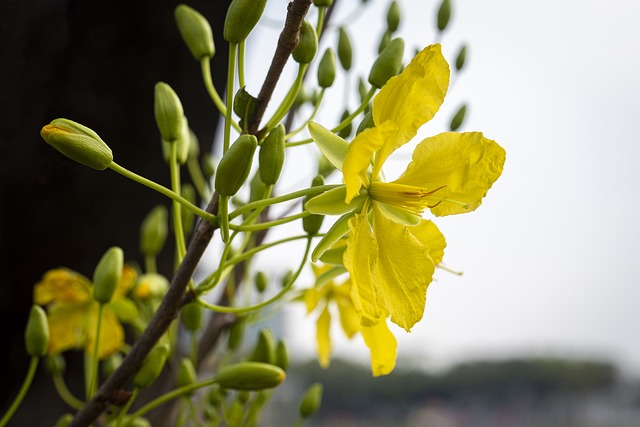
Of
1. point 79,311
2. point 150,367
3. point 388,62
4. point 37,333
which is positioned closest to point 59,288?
point 79,311

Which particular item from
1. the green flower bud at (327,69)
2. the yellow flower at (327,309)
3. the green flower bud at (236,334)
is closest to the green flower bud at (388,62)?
the green flower bud at (327,69)

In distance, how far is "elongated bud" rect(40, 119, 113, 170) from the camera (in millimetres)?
345

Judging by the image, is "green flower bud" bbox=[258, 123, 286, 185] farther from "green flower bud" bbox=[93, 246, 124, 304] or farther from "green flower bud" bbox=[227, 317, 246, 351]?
"green flower bud" bbox=[227, 317, 246, 351]

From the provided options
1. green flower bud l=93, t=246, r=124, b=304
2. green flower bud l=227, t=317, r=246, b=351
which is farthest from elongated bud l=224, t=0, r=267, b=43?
green flower bud l=227, t=317, r=246, b=351

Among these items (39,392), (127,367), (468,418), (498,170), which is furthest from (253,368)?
(468,418)

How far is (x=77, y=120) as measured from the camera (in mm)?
785

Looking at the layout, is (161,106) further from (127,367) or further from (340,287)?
(340,287)

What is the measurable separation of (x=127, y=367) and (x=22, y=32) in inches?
18.5

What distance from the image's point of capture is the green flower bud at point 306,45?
40cm

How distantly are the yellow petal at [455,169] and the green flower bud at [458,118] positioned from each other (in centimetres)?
28

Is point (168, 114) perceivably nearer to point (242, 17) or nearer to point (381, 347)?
point (242, 17)

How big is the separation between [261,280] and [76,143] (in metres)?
0.30

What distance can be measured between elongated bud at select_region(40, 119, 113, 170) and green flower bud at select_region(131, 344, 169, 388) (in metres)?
0.12

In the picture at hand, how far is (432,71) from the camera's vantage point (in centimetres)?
35
